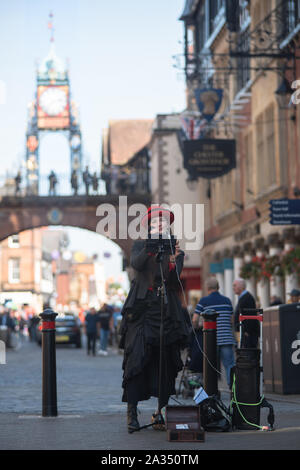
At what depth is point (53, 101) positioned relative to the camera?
66.9 m

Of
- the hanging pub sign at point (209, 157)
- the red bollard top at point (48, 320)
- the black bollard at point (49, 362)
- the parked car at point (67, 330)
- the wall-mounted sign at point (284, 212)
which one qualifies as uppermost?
the hanging pub sign at point (209, 157)

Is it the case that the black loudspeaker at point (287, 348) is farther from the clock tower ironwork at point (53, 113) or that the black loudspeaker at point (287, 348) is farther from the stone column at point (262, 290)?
the clock tower ironwork at point (53, 113)

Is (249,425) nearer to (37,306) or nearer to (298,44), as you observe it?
(298,44)

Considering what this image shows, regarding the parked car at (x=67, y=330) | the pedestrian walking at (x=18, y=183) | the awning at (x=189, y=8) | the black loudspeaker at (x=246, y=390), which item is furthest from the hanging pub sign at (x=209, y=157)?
the pedestrian walking at (x=18, y=183)

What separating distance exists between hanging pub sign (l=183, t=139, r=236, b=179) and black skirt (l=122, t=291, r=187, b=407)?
19638mm

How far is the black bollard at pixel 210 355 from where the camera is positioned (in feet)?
33.3

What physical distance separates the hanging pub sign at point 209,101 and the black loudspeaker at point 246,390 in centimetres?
2186

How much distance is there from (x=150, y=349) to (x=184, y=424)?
1054 mm

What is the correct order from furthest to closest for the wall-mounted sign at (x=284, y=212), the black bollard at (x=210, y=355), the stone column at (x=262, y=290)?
1. the stone column at (x=262, y=290)
2. the wall-mounted sign at (x=284, y=212)
3. the black bollard at (x=210, y=355)

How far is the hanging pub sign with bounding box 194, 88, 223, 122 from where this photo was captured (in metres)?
31.2

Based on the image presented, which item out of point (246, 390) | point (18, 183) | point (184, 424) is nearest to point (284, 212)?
point (246, 390)

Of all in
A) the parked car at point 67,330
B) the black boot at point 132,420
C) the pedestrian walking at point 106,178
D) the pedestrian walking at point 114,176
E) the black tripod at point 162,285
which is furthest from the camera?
the pedestrian walking at point 114,176

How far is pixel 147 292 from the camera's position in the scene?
372 inches
